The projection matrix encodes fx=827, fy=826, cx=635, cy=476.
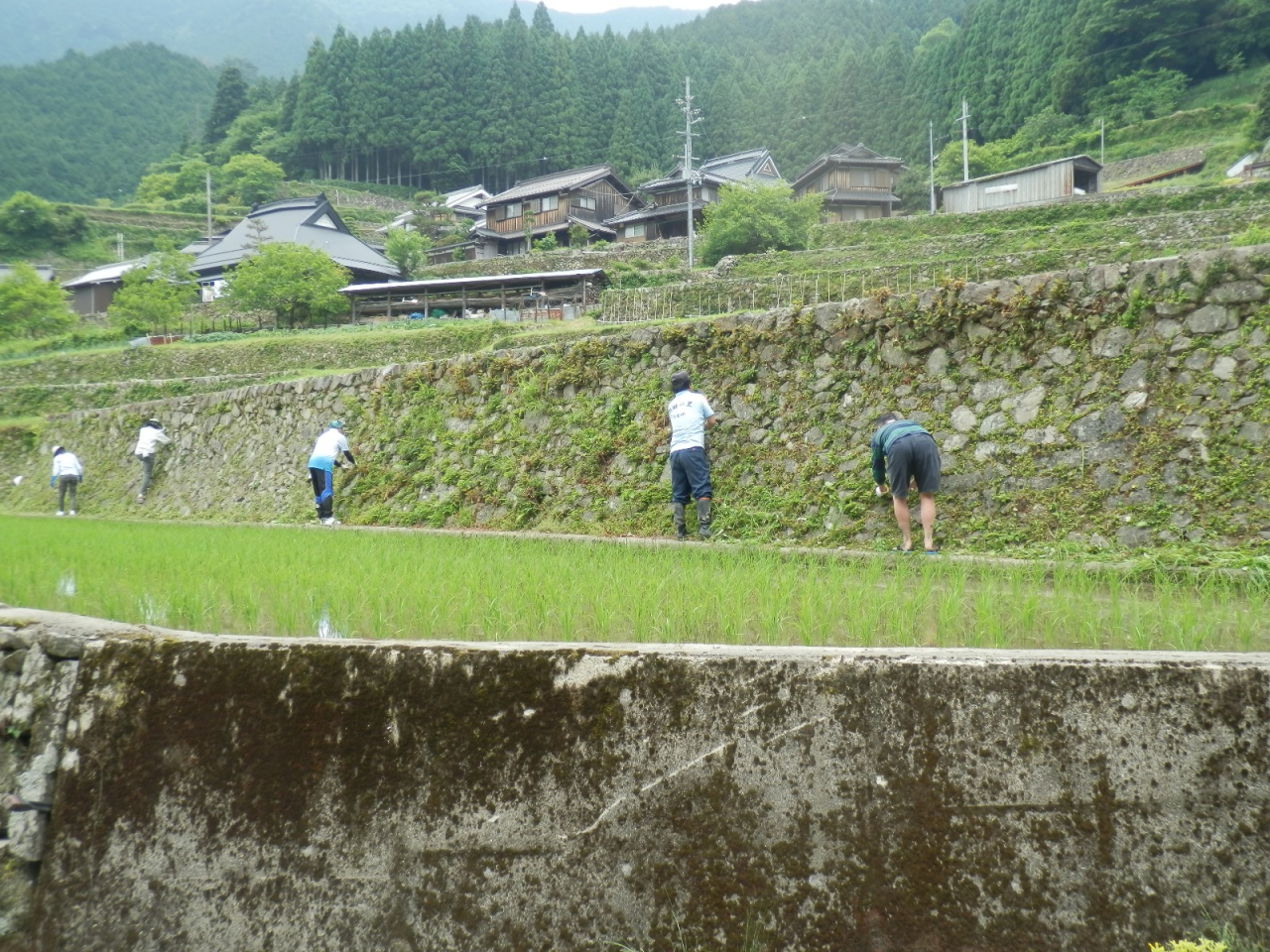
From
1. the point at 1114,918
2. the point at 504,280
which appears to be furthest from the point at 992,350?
the point at 504,280

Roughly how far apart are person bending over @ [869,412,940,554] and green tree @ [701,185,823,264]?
92.3ft

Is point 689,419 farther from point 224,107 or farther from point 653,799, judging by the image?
point 224,107

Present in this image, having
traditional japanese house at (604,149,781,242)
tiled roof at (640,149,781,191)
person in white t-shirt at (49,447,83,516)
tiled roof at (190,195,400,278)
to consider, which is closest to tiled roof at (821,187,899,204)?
traditional japanese house at (604,149,781,242)

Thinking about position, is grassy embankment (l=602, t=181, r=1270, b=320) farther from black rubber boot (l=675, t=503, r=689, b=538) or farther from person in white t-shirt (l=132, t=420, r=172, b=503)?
person in white t-shirt (l=132, t=420, r=172, b=503)

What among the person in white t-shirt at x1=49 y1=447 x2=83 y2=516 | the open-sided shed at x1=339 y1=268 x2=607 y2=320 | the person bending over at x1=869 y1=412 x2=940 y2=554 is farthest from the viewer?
the open-sided shed at x1=339 y1=268 x2=607 y2=320

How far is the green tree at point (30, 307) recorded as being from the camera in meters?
37.9

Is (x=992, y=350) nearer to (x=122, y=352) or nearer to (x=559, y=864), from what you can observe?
(x=559, y=864)

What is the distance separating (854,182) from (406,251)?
82.7ft

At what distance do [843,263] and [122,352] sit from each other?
2582 centimetres

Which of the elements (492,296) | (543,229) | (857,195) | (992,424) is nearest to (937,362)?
(992,424)

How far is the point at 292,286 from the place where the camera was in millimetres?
34156

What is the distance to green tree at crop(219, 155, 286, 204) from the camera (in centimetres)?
6531

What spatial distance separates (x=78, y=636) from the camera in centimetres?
225

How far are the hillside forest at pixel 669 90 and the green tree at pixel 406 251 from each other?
25.4 metres
